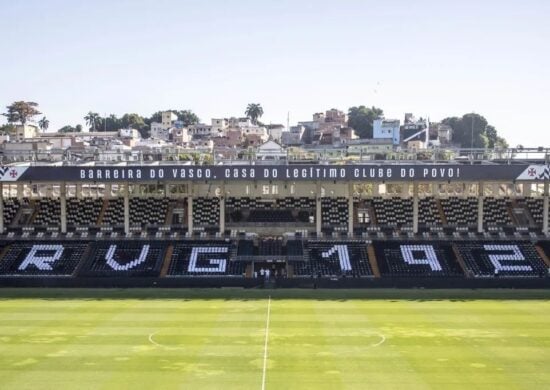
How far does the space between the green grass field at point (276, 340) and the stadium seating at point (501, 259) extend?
3.85m

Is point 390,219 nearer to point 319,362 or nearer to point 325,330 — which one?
point 325,330

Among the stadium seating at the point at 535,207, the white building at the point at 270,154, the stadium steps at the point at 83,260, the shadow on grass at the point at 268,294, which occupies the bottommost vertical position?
the shadow on grass at the point at 268,294

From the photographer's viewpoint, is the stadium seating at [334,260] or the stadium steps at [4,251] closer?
the stadium seating at [334,260]

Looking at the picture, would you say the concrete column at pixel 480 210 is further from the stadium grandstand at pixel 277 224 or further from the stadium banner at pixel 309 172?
the stadium banner at pixel 309 172

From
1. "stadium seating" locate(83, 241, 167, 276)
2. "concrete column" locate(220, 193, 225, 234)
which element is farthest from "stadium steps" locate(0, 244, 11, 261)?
"concrete column" locate(220, 193, 225, 234)

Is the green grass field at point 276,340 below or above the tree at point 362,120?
below

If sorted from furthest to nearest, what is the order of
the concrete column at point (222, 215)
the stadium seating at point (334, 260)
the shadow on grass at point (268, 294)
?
the concrete column at point (222, 215) → the stadium seating at point (334, 260) → the shadow on grass at point (268, 294)

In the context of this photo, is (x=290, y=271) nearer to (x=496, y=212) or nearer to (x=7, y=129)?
(x=496, y=212)

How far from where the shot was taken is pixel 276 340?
2919 cm

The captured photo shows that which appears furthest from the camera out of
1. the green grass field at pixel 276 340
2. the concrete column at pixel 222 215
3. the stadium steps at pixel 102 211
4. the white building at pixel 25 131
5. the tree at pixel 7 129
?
the tree at pixel 7 129

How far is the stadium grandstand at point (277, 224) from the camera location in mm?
45594

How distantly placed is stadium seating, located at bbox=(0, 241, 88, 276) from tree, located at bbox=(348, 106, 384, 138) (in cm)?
9804

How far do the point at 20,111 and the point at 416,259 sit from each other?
116m

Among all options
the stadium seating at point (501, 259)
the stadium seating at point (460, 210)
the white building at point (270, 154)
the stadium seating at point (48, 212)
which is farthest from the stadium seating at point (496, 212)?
the stadium seating at point (48, 212)
